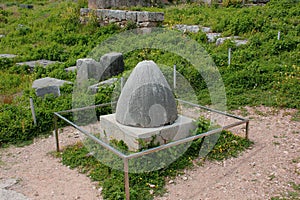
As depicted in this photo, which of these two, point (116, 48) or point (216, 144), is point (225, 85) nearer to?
point (216, 144)

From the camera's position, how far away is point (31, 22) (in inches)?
547

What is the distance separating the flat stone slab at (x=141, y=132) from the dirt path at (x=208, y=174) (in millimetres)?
565

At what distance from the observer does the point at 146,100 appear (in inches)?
173

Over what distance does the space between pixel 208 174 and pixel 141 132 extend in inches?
40.8

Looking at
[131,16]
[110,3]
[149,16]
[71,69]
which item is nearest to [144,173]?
[71,69]

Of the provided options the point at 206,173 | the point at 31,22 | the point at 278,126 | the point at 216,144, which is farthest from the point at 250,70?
the point at 31,22

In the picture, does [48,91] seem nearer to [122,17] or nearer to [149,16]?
[149,16]

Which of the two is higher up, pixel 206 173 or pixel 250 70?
pixel 250 70

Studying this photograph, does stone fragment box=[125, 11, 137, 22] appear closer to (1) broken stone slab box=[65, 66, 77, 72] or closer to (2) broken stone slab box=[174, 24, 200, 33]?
(2) broken stone slab box=[174, 24, 200, 33]

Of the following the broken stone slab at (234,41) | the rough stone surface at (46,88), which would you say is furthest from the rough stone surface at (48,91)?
Result: the broken stone slab at (234,41)

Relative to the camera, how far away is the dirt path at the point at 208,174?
384cm

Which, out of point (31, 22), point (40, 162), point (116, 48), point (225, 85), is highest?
point (31, 22)

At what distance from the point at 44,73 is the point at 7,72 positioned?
110cm

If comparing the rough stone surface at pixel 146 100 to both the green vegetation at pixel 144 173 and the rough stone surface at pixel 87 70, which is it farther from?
the rough stone surface at pixel 87 70
